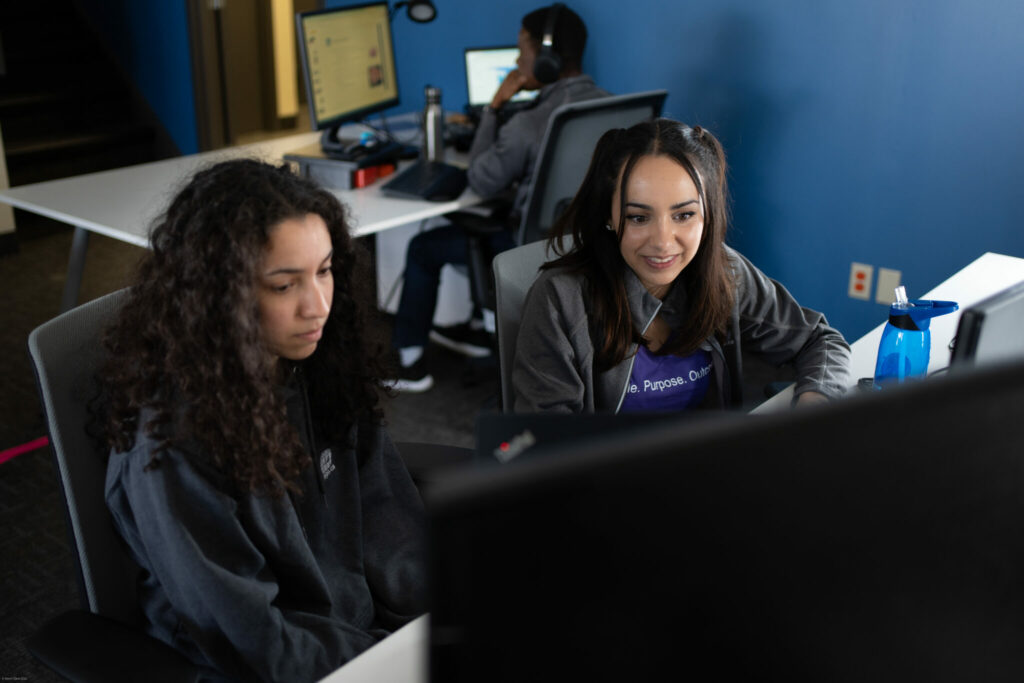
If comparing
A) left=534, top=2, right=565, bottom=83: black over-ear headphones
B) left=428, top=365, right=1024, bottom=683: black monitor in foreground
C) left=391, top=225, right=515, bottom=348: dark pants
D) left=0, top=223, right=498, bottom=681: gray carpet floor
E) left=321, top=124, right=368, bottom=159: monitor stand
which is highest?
left=534, top=2, right=565, bottom=83: black over-ear headphones

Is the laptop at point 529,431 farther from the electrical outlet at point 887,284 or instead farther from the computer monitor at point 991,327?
the electrical outlet at point 887,284

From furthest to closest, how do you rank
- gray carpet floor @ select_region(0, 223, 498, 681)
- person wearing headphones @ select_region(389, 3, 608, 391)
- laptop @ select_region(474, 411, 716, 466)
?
person wearing headphones @ select_region(389, 3, 608, 391) < gray carpet floor @ select_region(0, 223, 498, 681) < laptop @ select_region(474, 411, 716, 466)

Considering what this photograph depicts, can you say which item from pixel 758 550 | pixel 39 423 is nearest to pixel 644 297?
pixel 758 550

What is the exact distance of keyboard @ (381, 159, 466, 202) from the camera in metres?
2.90

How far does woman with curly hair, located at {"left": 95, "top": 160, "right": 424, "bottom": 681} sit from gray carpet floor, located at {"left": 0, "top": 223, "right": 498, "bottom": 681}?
0.58 feet

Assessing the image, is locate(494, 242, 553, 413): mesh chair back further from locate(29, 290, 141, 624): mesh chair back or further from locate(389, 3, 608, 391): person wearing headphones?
locate(389, 3, 608, 391): person wearing headphones

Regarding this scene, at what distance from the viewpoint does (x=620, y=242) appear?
1560 millimetres

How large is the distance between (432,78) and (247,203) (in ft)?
10.4

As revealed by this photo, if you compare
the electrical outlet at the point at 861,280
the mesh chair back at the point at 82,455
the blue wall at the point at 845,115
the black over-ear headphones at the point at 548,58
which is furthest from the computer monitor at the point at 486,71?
the mesh chair back at the point at 82,455

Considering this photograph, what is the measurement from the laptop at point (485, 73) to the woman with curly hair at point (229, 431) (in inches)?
101

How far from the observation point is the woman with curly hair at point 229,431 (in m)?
1.05

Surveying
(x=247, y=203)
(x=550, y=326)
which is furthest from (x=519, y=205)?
(x=247, y=203)

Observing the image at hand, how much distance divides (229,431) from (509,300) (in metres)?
0.61

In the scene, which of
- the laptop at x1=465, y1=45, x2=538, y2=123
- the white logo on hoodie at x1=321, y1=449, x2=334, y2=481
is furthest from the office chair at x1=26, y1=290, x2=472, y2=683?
the laptop at x1=465, y1=45, x2=538, y2=123
